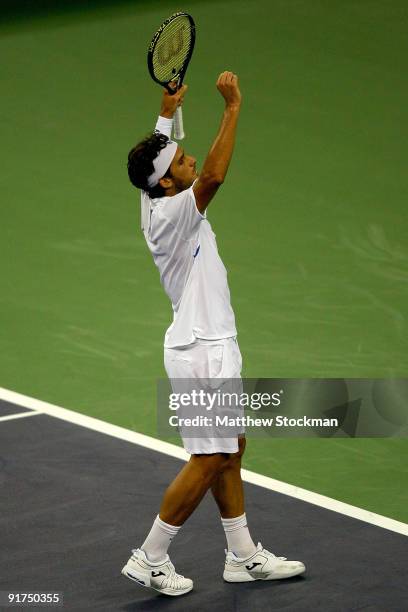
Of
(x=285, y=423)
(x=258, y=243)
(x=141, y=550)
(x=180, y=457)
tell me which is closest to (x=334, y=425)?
(x=285, y=423)

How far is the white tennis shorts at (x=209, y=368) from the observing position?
20.0 ft

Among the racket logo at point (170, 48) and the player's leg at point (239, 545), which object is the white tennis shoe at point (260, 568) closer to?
the player's leg at point (239, 545)

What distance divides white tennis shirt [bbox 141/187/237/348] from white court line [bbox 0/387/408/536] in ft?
4.88

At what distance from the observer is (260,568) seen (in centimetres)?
629

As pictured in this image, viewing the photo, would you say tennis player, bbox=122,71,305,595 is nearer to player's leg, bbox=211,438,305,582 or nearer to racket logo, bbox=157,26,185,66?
player's leg, bbox=211,438,305,582

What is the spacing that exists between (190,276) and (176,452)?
6.74 feet

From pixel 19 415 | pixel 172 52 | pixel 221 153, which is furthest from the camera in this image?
pixel 19 415

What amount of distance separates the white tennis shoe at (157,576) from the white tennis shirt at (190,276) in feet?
3.42

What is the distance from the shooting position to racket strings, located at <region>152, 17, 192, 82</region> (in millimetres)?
6629

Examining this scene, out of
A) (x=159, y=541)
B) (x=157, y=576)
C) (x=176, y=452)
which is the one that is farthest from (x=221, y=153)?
(x=176, y=452)

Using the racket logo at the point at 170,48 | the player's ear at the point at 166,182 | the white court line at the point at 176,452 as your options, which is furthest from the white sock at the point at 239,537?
the racket logo at the point at 170,48

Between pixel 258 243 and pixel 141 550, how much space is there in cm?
509

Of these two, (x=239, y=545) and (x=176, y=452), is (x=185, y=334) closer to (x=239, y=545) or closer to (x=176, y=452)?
(x=239, y=545)

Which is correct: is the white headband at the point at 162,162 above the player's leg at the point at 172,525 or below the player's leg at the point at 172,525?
above
